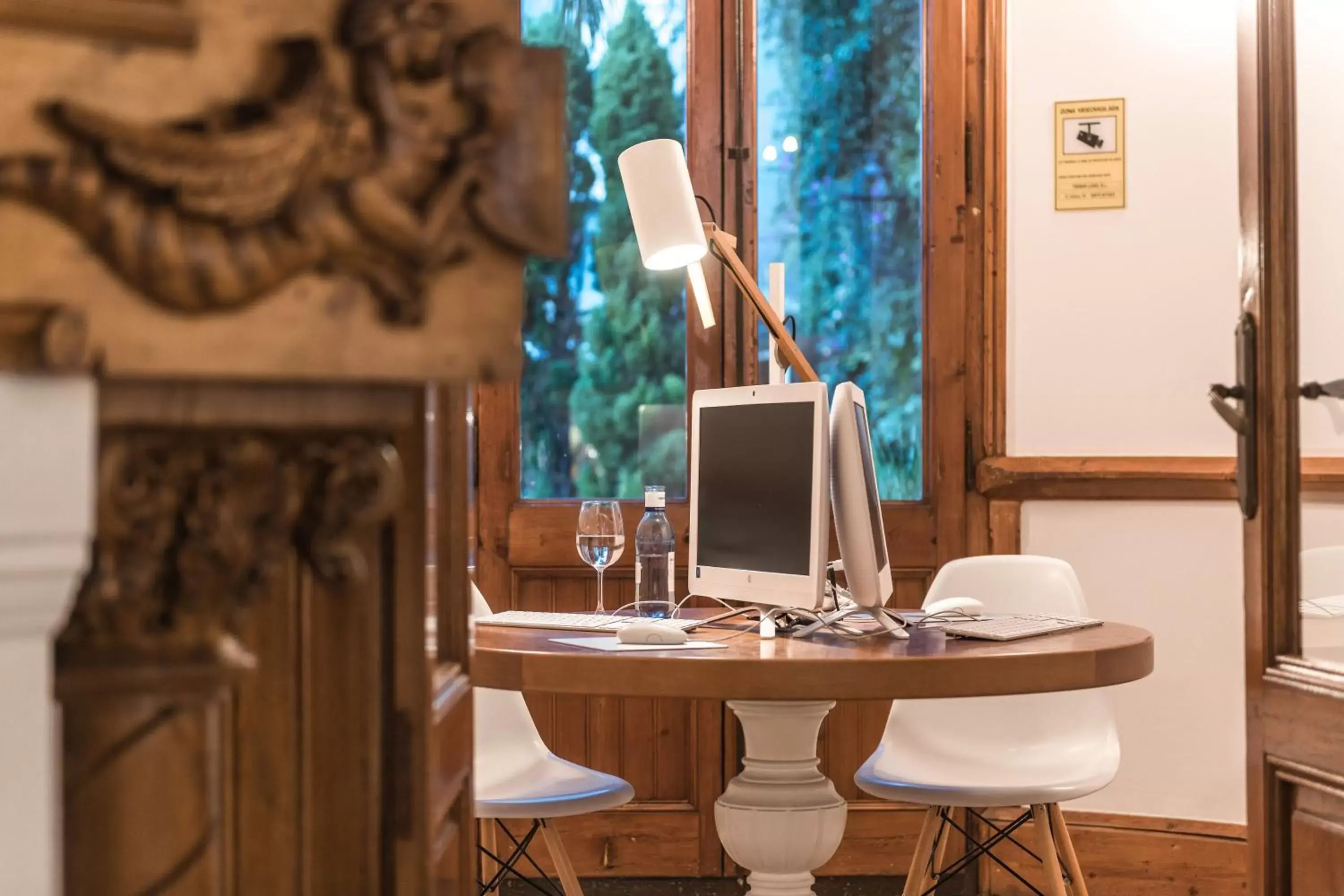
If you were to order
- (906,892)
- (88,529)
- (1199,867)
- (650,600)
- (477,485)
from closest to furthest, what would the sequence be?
(88,529)
(906,892)
(650,600)
(1199,867)
(477,485)

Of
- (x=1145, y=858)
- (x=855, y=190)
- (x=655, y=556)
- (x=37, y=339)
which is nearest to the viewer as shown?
(x=37, y=339)

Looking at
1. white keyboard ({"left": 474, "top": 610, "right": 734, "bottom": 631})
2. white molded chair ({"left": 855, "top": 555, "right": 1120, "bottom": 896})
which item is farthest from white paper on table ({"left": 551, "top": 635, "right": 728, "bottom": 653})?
white molded chair ({"left": 855, "top": 555, "right": 1120, "bottom": 896})

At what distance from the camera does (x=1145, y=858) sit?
129 inches

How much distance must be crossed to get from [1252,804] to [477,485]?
207 centimetres

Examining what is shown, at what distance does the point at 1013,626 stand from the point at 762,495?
1.52 feet

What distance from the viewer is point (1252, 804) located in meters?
1.91

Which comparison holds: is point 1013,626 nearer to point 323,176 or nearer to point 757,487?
point 757,487

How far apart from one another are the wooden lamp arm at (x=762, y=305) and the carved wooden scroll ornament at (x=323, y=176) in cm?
195

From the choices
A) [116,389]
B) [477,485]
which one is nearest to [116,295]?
[116,389]

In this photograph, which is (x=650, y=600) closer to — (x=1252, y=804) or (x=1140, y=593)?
(x=1252, y=804)

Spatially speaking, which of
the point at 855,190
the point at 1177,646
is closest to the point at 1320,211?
the point at 1177,646

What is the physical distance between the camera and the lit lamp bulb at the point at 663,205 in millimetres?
2500

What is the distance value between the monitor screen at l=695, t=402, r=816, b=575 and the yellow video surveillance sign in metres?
1.41

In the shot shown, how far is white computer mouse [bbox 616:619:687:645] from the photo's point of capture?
1966 millimetres
